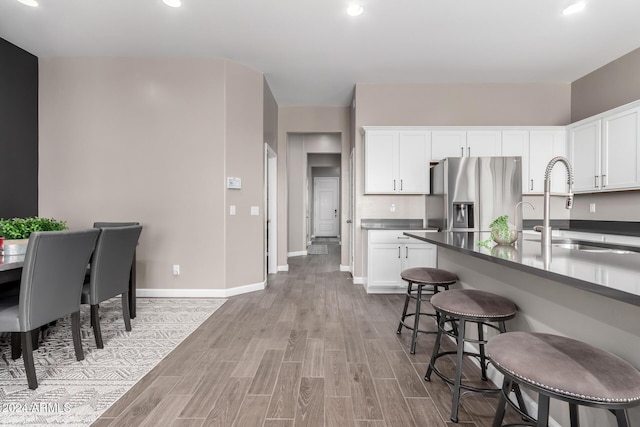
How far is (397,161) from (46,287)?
153 inches

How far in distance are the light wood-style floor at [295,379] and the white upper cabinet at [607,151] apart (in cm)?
300

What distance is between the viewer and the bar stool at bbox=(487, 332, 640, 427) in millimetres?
805

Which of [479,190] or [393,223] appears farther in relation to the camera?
[393,223]

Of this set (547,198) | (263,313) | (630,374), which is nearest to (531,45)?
(547,198)

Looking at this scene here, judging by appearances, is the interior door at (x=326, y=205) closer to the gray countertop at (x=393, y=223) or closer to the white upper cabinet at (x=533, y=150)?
the gray countertop at (x=393, y=223)

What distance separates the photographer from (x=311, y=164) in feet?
30.8

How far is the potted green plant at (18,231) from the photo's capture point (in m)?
2.09

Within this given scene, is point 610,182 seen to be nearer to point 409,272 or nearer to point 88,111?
point 409,272

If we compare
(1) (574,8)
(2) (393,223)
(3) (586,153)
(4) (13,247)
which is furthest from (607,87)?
(4) (13,247)

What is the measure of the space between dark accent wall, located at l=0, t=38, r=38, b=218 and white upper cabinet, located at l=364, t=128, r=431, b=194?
4.31 metres

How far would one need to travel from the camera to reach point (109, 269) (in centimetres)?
248

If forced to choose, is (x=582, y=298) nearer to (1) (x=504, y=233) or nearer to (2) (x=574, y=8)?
(1) (x=504, y=233)

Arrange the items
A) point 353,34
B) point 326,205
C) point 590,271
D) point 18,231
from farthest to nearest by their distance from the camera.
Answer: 1. point 326,205
2. point 353,34
3. point 18,231
4. point 590,271

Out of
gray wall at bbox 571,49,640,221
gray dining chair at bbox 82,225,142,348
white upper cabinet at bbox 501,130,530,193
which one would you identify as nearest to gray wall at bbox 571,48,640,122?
gray wall at bbox 571,49,640,221
